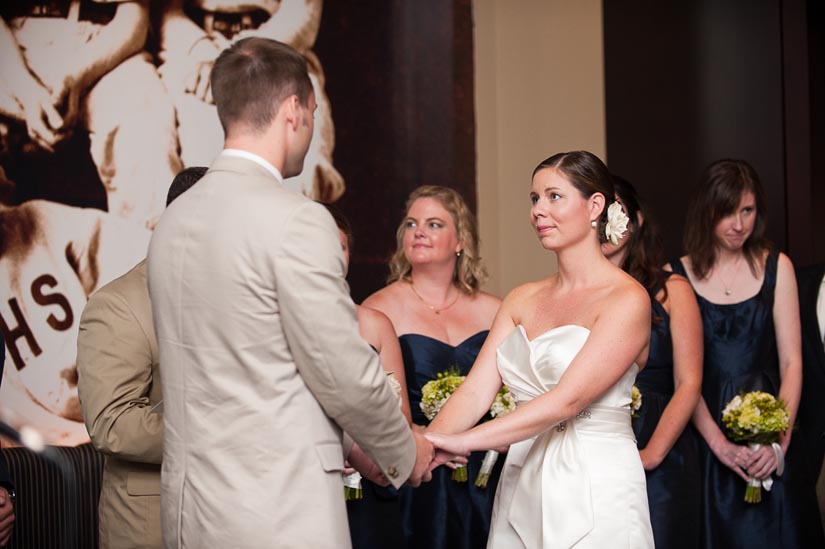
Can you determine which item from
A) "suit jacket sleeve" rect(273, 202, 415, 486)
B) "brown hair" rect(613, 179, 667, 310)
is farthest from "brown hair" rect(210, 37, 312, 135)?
"brown hair" rect(613, 179, 667, 310)

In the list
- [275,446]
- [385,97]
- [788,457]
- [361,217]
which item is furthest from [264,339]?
[385,97]

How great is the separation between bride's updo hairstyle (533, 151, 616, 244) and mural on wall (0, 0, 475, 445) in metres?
2.50

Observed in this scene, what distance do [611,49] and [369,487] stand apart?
3.99 m

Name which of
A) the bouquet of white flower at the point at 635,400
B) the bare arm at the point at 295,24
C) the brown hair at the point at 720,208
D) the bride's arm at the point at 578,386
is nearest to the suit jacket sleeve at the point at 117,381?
the bride's arm at the point at 578,386

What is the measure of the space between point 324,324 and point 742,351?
276 centimetres

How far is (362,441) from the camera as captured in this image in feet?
8.34

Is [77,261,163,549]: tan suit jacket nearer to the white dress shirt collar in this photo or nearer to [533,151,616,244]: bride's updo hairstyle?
the white dress shirt collar

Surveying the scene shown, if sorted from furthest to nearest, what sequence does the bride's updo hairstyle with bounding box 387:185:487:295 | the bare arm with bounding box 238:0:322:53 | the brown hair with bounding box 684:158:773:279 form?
the bare arm with bounding box 238:0:322:53
the bride's updo hairstyle with bounding box 387:185:487:295
the brown hair with bounding box 684:158:773:279

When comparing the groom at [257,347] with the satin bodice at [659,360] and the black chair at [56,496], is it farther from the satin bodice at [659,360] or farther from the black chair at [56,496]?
the black chair at [56,496]

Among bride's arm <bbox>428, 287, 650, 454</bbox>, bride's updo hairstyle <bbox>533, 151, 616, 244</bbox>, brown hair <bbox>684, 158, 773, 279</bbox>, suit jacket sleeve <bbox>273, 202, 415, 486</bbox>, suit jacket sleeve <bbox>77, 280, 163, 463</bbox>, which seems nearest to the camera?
suit jacket sleeve <bbox>273, 202, 415, 486</bbox>

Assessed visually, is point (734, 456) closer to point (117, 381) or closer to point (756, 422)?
point (756, 422)

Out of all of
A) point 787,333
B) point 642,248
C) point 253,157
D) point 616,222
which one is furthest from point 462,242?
point 253,157

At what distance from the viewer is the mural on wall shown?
4648 millimetres

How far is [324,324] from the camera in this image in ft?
7.71
